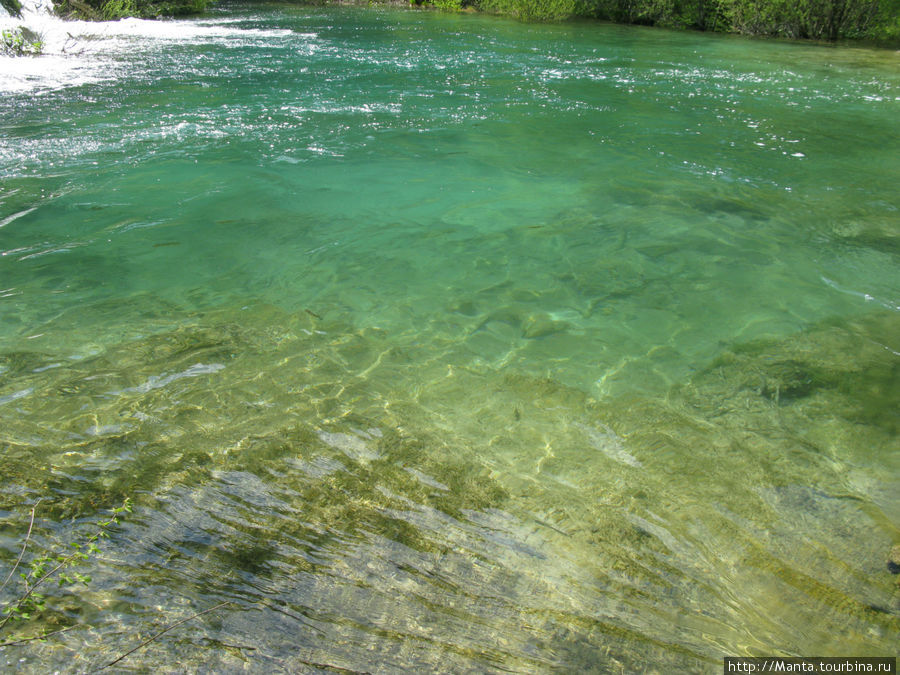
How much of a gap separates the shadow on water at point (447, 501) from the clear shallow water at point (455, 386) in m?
0.02

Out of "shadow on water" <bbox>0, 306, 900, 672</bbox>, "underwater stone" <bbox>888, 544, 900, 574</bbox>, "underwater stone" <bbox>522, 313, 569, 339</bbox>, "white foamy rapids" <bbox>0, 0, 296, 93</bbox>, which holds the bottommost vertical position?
"underwater stone" <bbox>888, 544, 900, 574</bbox>

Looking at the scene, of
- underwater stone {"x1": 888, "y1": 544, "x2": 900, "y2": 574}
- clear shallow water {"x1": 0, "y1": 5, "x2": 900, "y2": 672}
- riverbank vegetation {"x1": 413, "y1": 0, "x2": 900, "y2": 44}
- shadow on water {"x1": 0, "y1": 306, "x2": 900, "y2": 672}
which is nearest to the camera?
shadow on water {"x1": 0, "y1": 306, "x2": 900, "y2": 672}

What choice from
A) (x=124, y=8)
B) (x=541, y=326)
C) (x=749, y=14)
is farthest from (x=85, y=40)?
(x=749, y=14)

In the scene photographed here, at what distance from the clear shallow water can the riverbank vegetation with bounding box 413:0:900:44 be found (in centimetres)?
1536

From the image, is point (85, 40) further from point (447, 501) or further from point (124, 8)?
point (447, 501)

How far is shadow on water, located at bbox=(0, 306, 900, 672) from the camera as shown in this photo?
266cm

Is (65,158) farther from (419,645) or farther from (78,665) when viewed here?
(419,645)

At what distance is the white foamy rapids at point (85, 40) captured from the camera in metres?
13.7

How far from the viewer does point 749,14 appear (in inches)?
Result: 927

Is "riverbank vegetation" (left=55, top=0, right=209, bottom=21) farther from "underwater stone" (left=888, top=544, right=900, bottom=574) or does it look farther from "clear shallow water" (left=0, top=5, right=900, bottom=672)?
"underwater stone" (left=888, top=544, right=900, bottom=574)

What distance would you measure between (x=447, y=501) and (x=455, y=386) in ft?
4.15

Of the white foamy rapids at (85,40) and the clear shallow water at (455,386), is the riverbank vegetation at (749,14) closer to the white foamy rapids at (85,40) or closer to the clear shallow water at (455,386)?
the white foamy rapids at (85,40)

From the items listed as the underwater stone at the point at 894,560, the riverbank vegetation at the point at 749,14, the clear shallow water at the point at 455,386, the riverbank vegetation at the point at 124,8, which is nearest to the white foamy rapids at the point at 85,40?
the riverbank vegetation at the point at 124,8

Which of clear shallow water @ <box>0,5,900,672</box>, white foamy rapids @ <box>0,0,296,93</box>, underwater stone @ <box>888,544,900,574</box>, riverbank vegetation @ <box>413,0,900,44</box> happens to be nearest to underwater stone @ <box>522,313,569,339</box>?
clear shallow water @ <box>0,5,900,672</box>
